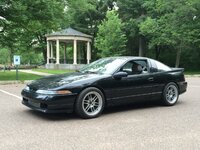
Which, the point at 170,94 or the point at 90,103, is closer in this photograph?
Answer: the point at 90,103

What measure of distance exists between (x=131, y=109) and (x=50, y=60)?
33012 millimetres

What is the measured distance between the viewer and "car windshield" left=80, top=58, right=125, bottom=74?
7688 mm

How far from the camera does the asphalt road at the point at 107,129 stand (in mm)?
4941

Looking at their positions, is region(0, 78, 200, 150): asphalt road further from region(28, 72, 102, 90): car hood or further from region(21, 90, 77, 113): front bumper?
region(28, 72, 102, 90): car hood

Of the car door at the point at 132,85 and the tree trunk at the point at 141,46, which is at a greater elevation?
the tree trunk at the point at 141,46

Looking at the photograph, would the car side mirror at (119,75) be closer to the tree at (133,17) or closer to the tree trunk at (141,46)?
the tree at (133,17)

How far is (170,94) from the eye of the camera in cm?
868

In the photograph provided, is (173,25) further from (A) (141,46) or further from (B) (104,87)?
(B) (104,87)

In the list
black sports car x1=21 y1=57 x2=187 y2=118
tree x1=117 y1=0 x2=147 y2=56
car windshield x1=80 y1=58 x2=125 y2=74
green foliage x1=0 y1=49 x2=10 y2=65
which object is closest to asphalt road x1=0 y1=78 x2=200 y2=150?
black sports car x1=21 y1=57 x2=187 y2=118

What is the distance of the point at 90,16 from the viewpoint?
47062 millimetres

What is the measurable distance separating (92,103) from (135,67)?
1770 mm

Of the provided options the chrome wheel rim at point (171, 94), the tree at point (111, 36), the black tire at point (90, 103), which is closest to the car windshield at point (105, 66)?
the black tire at point (90, 103)

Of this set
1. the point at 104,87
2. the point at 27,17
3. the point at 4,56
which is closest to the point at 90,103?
the point at 104,87

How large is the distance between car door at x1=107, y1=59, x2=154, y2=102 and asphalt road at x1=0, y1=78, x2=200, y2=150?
39 cm
